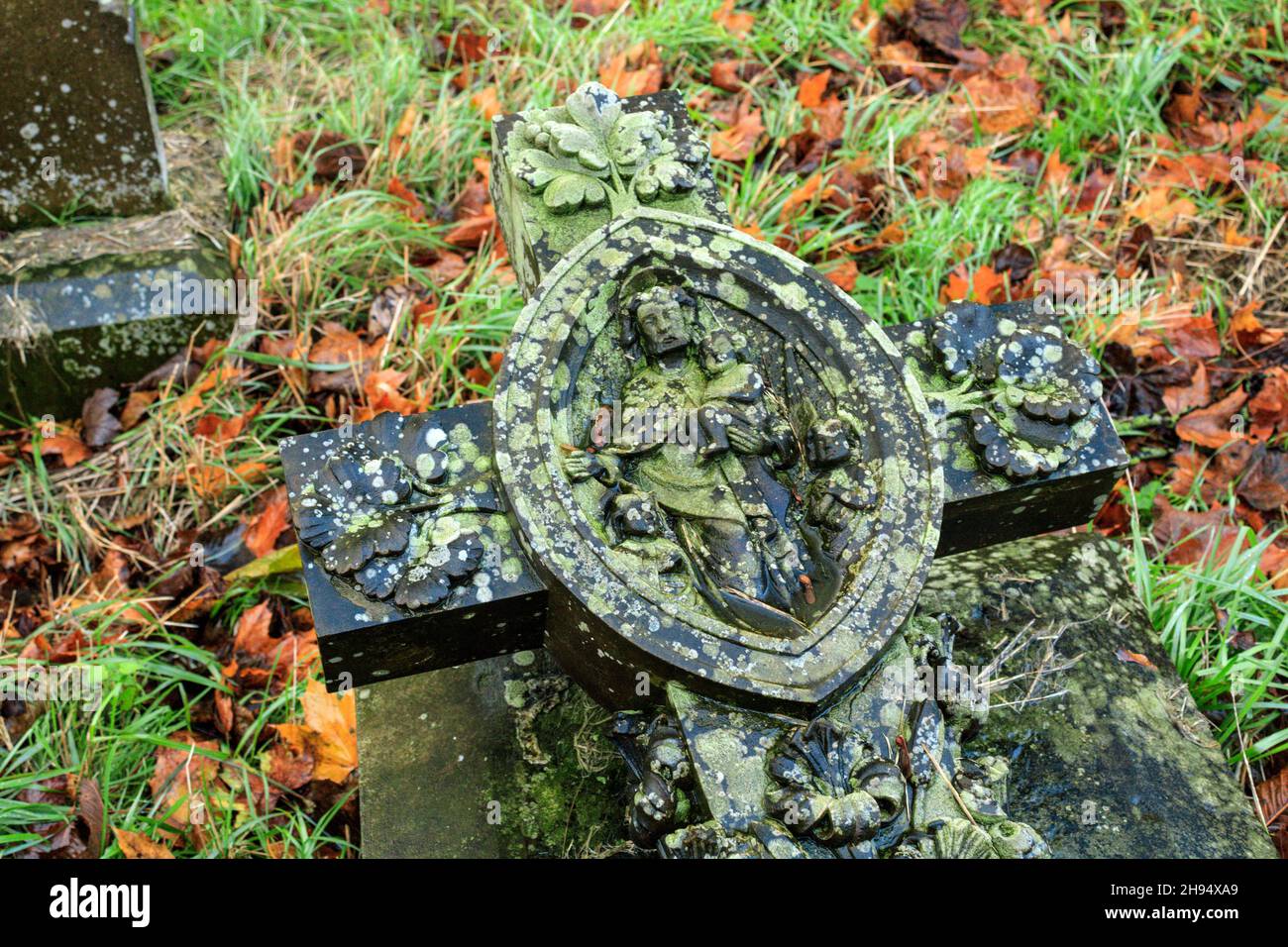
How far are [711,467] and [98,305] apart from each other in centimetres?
246

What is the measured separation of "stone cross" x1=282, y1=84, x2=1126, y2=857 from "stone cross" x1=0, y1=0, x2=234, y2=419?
153cm

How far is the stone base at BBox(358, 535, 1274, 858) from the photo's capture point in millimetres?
2848

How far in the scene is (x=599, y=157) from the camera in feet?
10.5

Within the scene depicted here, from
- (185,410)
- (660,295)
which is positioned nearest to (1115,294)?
(660,295)

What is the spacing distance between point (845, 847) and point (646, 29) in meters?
3.69

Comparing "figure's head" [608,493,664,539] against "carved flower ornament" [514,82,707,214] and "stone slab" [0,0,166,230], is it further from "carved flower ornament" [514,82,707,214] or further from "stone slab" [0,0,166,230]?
"stone slab" [0,0,166,230]

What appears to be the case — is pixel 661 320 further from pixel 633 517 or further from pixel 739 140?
pixel 739 140

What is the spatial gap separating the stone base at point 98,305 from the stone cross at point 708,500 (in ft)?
4.98

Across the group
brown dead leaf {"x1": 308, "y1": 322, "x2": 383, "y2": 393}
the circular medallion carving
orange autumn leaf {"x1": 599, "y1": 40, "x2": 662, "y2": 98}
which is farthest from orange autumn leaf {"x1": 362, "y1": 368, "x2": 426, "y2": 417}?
orange autumn leaf {"x1": 599, "y1": 40, "x2": 662, "y2": 98}

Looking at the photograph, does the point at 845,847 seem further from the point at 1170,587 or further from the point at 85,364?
the point at 85,364

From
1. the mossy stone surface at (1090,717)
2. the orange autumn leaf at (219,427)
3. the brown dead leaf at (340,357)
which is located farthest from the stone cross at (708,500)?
the orange autumn leaf at (219,427)

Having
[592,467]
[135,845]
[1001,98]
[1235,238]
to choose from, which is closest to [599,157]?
[592,467]

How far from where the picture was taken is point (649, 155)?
128 inches

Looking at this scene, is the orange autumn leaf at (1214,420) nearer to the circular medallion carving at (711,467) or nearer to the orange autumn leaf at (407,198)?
the circular medallion carving at (711,467)
